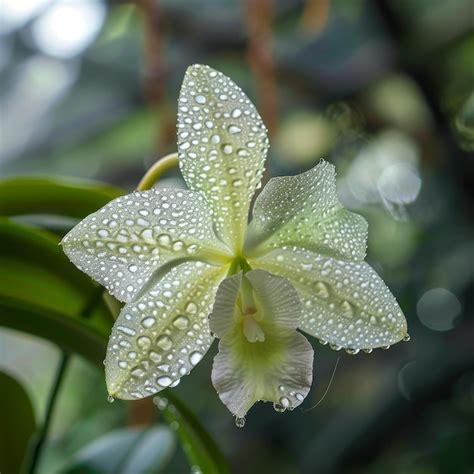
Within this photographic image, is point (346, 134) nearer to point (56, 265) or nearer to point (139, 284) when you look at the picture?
point (56, 265)

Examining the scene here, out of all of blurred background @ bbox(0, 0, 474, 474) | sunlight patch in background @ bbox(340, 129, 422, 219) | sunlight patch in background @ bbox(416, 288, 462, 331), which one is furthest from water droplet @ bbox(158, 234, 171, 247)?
sunlight patch in background @ bbox(416, 288, 462, 331)

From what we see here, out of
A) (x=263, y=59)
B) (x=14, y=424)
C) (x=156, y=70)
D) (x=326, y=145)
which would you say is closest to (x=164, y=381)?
(x=14, y=424)

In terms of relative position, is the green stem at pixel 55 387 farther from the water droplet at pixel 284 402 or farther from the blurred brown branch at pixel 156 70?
the blurred brown branch at pixel 156 70

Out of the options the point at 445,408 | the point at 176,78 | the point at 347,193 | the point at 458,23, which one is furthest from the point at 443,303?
the point at 176,78

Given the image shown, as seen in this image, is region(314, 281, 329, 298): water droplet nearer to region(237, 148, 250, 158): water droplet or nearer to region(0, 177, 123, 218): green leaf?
region(237, 148, 250, 158): water droplet

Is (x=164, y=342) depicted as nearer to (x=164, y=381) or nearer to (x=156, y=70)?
(x=164, y=381)
